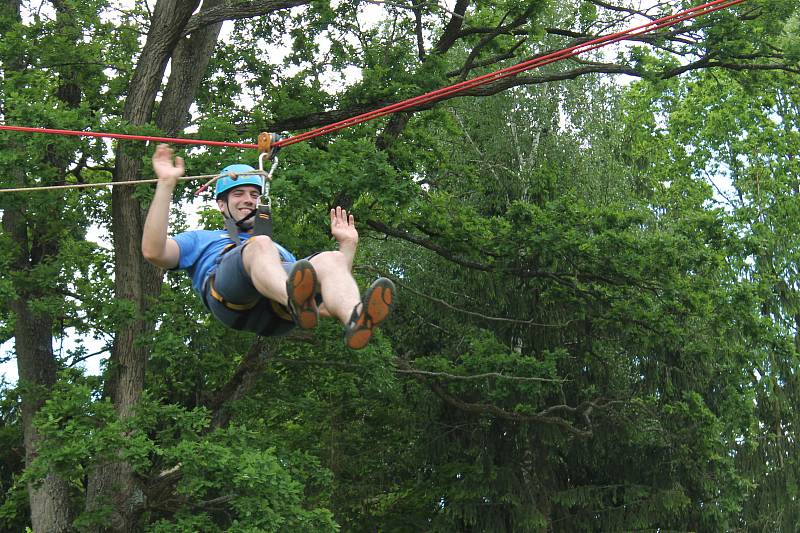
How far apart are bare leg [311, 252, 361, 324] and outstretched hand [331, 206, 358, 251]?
28cm

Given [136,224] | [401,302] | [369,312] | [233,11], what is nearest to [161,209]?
[369,312]

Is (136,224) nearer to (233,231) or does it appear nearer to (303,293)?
(233,231)

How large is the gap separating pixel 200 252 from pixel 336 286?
99 cm

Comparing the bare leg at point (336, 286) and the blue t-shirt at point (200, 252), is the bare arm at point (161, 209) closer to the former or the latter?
the blue t-shirt at point (200, 252)

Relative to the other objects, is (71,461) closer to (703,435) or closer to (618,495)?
(703,435)

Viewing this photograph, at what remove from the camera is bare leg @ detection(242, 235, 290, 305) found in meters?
4.68

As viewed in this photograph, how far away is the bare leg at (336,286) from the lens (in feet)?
15.1

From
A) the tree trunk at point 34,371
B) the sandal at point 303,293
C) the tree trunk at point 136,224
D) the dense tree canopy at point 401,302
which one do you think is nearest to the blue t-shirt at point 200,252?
the sandal at point 303,293

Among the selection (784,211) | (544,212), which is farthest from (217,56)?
(784,211)

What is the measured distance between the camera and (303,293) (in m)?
4.52

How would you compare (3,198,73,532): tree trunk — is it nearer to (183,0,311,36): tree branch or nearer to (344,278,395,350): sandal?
(183,0,311,36): tree branch

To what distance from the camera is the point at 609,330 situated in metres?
15.2

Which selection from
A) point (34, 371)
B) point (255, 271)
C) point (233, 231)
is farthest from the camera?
point (34, 371)

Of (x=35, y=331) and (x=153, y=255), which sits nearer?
(x=153, y=255)
